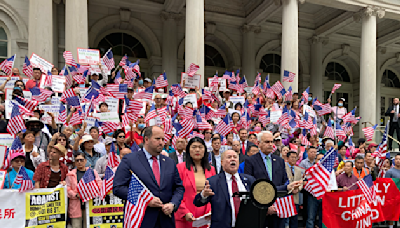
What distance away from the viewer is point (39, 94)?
9398 mm

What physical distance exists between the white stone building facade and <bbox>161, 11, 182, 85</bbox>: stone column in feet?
0.20

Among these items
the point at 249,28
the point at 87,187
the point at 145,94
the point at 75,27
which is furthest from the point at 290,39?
the point at 87,187

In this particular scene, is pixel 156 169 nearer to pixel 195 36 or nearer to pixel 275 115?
pixel 275 115

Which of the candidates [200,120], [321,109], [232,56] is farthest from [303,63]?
[200,120]

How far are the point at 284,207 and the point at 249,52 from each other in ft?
63.4

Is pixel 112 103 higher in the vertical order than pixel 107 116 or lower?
higher

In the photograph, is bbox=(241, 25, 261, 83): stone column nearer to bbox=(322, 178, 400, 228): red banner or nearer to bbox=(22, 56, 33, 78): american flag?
bbox=(22, 56, 33, 78): american flag

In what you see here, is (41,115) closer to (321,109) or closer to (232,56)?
(321,109)

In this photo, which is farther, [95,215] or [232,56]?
[232,56]

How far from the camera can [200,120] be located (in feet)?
30.1

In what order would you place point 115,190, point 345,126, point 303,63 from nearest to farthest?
point 115,190, point 345,126, point 303,63

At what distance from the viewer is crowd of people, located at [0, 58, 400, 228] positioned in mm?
3980

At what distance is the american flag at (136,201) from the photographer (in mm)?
3676

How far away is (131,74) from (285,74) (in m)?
6.83
